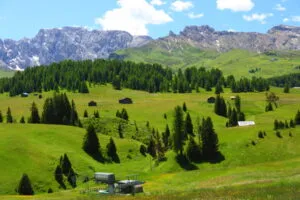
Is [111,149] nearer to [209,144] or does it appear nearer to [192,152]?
[192,152]

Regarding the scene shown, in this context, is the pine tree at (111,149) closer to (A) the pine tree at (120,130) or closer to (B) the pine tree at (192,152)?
(B) the pine tree at (192,152)

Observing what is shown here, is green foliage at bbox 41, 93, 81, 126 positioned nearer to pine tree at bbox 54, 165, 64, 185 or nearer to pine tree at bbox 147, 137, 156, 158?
pine tree at bbox 147, 137, 156, 158

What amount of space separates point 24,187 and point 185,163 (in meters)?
37.6

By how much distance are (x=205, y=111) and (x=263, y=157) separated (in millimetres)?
75027

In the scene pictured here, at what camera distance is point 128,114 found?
556ft

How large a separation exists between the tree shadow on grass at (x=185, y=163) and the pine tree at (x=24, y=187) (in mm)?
35075

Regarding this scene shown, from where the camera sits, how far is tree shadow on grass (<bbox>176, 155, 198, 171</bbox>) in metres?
101

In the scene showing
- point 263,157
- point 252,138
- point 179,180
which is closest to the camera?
point 179,180

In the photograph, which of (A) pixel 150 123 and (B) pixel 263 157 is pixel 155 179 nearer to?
(B) pixel 263 157

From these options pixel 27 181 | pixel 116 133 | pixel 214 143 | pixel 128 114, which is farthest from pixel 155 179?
pixel 128 114

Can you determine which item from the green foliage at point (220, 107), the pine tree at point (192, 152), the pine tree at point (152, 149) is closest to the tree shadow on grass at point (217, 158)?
the pine tree at point (192, 152)

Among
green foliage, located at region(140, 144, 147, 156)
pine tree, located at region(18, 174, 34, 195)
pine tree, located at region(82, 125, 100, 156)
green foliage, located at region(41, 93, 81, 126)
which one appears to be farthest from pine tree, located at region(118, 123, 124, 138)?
pine tree, located at region(18, 174, 34, 195)

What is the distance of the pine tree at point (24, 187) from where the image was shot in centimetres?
8050

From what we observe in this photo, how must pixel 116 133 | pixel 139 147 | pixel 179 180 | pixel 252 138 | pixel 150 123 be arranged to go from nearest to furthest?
1. pixel 179 180
2. pixel 252 138
3. pixel 139 147
4. pixel 116 133
5. pixel 150 123
